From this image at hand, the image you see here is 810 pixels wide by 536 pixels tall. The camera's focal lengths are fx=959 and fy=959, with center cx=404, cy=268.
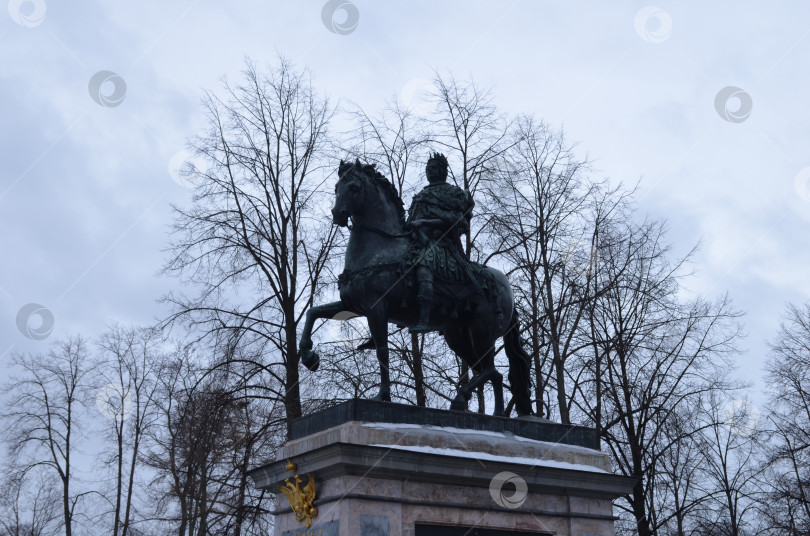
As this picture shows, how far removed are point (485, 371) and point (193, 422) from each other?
10917 mm

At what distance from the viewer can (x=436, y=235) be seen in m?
12.5

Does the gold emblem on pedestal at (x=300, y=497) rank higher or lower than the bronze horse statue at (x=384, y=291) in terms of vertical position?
lower

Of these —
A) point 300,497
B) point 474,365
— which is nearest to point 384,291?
point 474,365

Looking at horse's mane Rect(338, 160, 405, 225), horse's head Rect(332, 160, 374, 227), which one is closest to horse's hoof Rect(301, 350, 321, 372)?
horse's head Rect(332, 160, 374, 227)

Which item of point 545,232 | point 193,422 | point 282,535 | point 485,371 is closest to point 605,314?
point 545,232

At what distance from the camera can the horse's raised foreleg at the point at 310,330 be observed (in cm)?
1158

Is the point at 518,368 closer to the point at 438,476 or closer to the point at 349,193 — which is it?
the point at 438,476

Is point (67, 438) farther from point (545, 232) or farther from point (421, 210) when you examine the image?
point (421, 210)

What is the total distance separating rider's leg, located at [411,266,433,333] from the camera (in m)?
11.7

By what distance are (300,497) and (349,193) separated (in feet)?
11.8

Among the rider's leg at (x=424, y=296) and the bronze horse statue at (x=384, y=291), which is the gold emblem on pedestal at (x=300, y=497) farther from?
the rider's leg at (x=424, y=296)

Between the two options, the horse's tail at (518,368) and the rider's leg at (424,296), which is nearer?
the rider's leg at (424,296)

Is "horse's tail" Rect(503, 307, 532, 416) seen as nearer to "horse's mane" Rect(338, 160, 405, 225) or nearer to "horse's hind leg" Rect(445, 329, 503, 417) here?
"horse's hind leg" Rect(445, 329, 503, 417)

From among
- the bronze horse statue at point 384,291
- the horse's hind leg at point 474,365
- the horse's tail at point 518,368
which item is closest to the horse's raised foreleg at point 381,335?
the bronze horse statue at point 384,291
